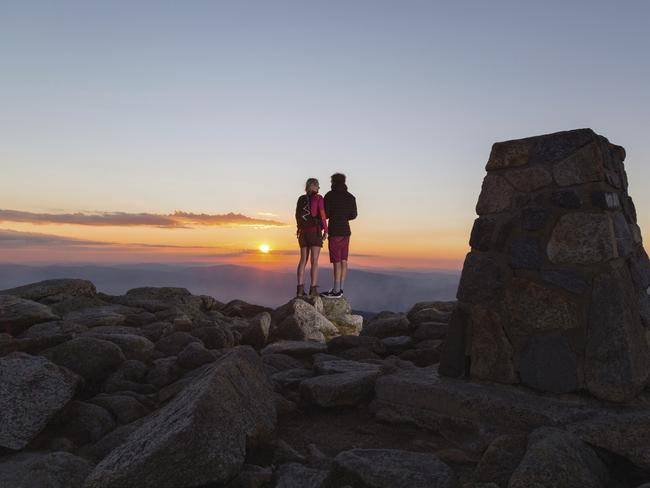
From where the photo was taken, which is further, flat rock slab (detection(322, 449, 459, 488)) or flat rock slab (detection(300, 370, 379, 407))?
flat rock slab (detection(300, 370, 379, 407))

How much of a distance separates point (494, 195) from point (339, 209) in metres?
6.44

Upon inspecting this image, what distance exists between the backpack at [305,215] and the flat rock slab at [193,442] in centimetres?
699

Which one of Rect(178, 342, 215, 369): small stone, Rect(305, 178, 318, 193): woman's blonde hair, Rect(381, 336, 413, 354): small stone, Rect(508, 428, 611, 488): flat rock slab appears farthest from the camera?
Rect(305, 178, 318, 193): woman's blonde hair

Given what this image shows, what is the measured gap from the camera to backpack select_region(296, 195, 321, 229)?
38.4 ft

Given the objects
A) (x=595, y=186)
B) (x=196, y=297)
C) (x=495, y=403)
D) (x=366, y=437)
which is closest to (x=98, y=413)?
(x=366, y=437)

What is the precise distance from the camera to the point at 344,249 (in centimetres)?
1245

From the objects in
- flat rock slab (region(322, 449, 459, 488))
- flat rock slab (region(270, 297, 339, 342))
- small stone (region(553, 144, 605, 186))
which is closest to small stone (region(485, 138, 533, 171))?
small stone (region(553, 144, 605, 186))

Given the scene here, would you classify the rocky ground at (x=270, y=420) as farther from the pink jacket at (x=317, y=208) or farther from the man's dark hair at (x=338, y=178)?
the man's dark hair at (x=338, y=178)

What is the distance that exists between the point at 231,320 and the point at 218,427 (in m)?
7.29

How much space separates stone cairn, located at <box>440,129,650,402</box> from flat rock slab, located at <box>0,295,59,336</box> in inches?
224

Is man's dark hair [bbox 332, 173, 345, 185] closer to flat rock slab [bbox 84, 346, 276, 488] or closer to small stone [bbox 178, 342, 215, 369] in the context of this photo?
small stone [bbox 178, 342, 215, 369]

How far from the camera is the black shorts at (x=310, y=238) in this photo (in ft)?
39.1

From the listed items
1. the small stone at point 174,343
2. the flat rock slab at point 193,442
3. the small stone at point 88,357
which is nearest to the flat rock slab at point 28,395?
the small stone at point 88,357

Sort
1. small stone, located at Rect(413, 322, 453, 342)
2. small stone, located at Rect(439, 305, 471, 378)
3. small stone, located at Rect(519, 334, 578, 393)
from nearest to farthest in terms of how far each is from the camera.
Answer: small stone, located at Rect(519, 334, 578, 393) → small stone, located at Rect(439, 305, 471, 378) → small stone, located at Rect(413, 322, 453, 342)
